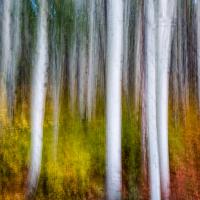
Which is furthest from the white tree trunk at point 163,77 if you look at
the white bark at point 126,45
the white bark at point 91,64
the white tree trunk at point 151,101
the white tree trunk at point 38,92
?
the white tree trunk at point 38,92

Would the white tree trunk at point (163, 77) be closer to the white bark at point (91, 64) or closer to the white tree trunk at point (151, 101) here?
the white tree trunk at point (151, 101)

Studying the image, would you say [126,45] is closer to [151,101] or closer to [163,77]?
[163,77]

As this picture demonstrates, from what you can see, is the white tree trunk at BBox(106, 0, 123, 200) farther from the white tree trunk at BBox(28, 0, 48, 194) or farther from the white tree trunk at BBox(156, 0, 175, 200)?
the white tree trunk at BBox(28, 0, 48, 194)

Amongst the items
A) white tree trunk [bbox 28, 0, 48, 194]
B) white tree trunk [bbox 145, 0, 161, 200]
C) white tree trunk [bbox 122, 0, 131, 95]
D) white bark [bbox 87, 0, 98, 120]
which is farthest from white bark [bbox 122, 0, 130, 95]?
white tree trunk [bbox 28, 0, 48, 194]

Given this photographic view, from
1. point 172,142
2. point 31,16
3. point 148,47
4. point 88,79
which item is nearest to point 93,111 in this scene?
point 88,79

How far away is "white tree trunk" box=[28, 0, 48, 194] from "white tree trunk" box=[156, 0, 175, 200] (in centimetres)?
279

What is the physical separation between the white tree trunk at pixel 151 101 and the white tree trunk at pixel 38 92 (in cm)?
260

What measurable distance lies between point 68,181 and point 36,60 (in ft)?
11.1

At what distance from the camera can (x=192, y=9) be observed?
45.7 ft

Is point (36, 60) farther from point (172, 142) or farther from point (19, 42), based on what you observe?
point (172, 142)

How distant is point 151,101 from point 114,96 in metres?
1.14

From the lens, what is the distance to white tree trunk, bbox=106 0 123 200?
31.6 ft

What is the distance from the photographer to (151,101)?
351 inches

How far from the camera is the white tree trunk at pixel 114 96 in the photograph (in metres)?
9.62
